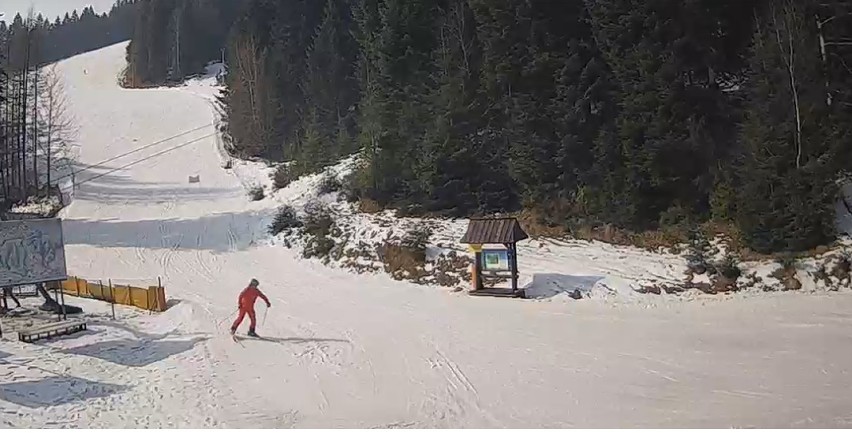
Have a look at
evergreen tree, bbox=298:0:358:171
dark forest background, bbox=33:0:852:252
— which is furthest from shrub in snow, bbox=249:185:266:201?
dark forest background, bbox=33:0:852:252

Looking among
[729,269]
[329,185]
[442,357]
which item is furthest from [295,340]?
[329,185]

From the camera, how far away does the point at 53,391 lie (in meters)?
8.31

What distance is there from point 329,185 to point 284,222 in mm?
2702

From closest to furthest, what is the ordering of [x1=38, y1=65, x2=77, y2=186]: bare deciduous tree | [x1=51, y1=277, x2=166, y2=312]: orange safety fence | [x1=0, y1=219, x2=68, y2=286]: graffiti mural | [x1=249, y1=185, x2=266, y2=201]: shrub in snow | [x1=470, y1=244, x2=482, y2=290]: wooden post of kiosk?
[x1=0, y1=219, x2=68, y2=286]: graffiti mural < [x1=51, y1=277, x2=166, y2=312]: orange safety fence < [x1=470, y1=244, x2=482, y2=290]: wooden post of kiosk < [x1=249, y1=185, x2=266, y2=201]: shrub in snow < [x1=38, y1=65, x2=77, y2=186]: bare deciduous tree

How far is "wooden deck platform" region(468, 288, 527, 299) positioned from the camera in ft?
46.0

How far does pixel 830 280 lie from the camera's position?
12594 mm

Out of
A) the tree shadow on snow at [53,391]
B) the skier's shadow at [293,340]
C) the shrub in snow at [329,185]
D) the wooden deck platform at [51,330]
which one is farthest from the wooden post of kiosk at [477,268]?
the shrub in snow at [329,185]

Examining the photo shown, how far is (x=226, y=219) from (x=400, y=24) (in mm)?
9234

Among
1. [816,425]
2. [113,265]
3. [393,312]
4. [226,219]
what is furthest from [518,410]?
[226,219]

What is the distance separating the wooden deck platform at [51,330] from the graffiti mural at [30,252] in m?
0.98

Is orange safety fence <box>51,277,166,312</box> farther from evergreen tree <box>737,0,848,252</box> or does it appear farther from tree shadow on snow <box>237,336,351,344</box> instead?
evergreen tree <box>737,0,848,252</box>

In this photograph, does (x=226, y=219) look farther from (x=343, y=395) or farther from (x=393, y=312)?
(x=343, y=395)

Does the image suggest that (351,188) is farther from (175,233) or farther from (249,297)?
(249,297)

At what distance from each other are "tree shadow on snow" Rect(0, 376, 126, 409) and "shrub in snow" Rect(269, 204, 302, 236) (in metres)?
12.9
